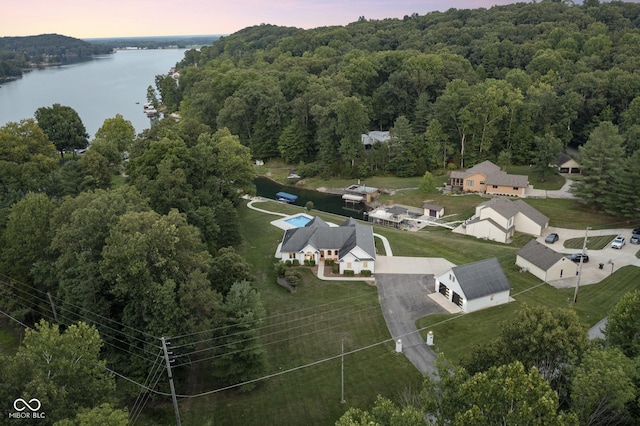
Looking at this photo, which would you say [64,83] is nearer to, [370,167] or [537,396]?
[370,167]

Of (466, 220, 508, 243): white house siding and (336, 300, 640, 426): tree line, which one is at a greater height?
(336, 300, 640, 426): tree line

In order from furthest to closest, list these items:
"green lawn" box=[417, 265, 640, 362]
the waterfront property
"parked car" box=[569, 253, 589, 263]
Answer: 1. "parked car" box=[569, 253, 589, 263]
2. the waterfront property
3. "green lawn" box=[417, 265, 640, 362]

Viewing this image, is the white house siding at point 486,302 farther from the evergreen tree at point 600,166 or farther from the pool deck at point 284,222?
the evergreen tree at point 600,166

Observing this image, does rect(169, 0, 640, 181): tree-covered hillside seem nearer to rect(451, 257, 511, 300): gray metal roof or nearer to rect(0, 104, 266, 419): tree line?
rect(451, 257, 511, 300): gray metal roof

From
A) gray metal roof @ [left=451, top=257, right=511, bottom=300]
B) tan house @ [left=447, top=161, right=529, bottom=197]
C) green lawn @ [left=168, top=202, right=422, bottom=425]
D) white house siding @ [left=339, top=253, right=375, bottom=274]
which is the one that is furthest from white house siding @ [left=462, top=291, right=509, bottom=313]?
tan house @ [left=447, top=161, right=529, bottom=197]

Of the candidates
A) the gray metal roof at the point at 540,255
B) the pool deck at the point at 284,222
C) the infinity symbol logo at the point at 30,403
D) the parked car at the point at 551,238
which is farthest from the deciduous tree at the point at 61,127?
the parked car at the point at 551,238

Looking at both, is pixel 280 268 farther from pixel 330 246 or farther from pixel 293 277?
pixel 330 246

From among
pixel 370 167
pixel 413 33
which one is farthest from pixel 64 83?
pixel 370 167
